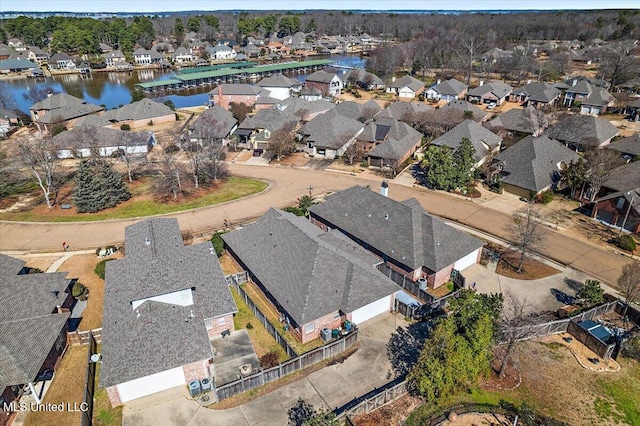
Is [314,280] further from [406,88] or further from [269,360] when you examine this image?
[406,88]

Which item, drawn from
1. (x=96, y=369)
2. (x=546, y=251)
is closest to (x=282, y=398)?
(x=96, y=369)

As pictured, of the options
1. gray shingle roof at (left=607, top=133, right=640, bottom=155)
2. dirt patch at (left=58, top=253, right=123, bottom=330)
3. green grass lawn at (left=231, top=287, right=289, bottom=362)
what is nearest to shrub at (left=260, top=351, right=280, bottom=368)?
green grass lawn at (left=231, top=287, right=289, bottom=362)

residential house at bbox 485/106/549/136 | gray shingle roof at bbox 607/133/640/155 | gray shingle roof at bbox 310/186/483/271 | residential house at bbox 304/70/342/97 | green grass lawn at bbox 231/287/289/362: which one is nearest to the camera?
green grass lawn at bbox 231/287/289/362

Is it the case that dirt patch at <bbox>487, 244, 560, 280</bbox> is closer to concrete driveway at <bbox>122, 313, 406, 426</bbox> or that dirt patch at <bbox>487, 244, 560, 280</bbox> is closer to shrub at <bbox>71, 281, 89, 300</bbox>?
concrete driveway at <bbox>122, 313, 406, 426</bbox>

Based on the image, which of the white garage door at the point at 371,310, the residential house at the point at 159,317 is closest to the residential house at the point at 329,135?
the residential house at the point at 159,317

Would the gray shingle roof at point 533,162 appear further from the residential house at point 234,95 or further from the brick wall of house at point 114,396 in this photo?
the residential house at point 234,95
